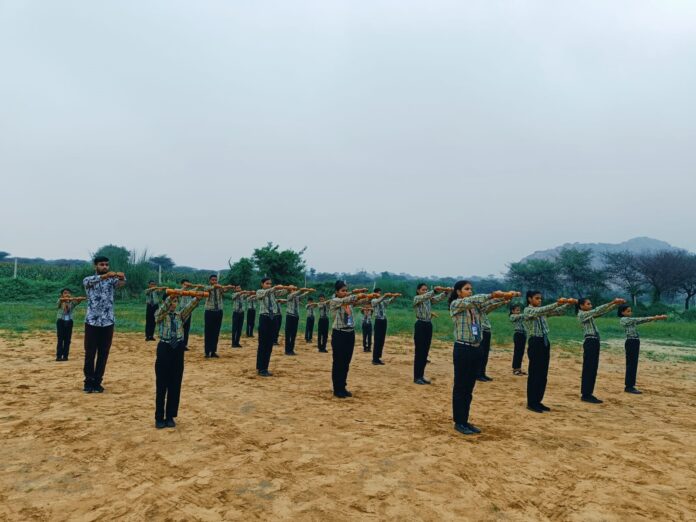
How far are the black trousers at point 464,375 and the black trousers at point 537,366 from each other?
1.65m

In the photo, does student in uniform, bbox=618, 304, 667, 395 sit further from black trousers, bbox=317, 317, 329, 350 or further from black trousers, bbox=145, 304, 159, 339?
black trousers, bbox=145, 304, 159, 339

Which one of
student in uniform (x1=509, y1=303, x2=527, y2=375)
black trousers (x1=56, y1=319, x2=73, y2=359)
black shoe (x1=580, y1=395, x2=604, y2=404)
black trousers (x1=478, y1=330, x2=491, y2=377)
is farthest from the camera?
student in uniform (x1=509, y1=303, x2=527, y2=375)

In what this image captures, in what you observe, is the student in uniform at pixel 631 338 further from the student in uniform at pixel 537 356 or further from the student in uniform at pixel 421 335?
the student in uniform at pixel 421 335

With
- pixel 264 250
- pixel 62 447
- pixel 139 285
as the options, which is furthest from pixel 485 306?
pixel 139 285

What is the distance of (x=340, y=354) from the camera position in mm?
7645

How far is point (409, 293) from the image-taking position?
42.8 m

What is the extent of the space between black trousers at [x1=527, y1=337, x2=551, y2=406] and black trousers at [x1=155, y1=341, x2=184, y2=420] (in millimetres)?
5165

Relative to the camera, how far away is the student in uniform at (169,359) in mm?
5602

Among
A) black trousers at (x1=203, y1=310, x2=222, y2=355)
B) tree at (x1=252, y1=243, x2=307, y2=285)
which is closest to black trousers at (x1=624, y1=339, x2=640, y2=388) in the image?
black trousers at (x1=203, y1=310, x2=222, y2=355)

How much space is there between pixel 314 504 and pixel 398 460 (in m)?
1.26

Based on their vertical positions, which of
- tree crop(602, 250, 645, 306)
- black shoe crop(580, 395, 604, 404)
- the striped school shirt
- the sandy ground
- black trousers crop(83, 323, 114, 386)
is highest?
tree crop(602, 250, 645, 306)

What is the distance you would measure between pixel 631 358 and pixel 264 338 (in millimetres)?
7404

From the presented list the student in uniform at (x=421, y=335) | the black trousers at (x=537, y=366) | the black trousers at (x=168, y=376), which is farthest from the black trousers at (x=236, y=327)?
the black trousers at (x=537, y=366)

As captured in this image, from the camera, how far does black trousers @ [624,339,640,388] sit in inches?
340
